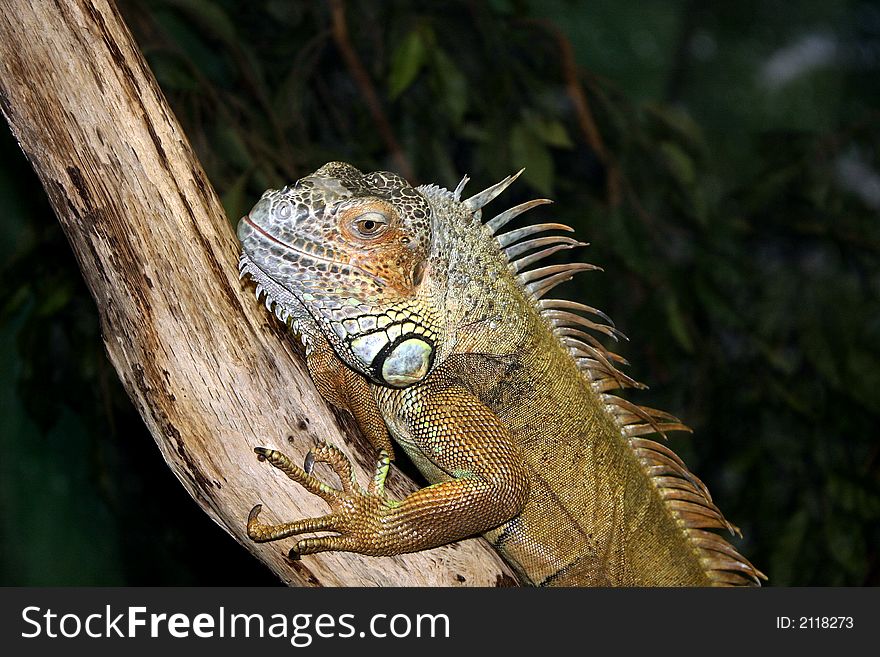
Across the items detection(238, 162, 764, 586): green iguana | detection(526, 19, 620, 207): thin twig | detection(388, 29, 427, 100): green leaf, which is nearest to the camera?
detection(238, 162, 764, 586): green iguana

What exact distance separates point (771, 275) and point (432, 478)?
2.66 meters

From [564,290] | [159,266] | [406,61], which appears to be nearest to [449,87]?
[406,61]

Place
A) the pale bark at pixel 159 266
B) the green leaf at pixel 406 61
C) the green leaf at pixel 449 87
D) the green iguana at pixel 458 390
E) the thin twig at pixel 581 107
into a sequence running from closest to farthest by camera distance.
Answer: the pale bark at pixel 159 266, the green iguana at pixel 458 390, the green leaf at pixel 406 61, the green leaf at pixel 449 87, the thin twig at pixel 581 107

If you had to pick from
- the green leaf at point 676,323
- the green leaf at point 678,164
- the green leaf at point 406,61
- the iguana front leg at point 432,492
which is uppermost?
the green leaf at point 406,61

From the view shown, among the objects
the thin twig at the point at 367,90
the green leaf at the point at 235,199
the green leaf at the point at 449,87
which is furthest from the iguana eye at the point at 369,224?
the thin twig at the point at 367,90

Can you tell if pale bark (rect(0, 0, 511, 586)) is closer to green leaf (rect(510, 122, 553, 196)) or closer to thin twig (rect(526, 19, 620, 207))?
green leaf (rect(510, 122, 553, 196))

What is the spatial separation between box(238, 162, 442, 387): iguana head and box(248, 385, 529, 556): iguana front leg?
0.14 metres

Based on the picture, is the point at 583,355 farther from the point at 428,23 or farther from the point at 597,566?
the point at 428,23

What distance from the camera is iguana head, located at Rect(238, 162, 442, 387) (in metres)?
1.89

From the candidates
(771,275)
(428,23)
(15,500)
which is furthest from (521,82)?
(15,500)

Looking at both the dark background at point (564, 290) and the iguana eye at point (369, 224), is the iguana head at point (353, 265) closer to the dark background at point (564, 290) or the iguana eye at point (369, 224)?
the iguana eye at point (369, 224)

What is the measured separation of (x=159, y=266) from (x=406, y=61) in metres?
1.81

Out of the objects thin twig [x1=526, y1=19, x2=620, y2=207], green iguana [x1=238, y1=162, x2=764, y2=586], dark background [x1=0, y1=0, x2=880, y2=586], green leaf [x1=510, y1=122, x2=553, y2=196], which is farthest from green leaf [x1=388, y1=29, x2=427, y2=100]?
green iguana [x1=238, y1=162, x2=764, y2=586]

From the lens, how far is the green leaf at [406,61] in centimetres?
322
